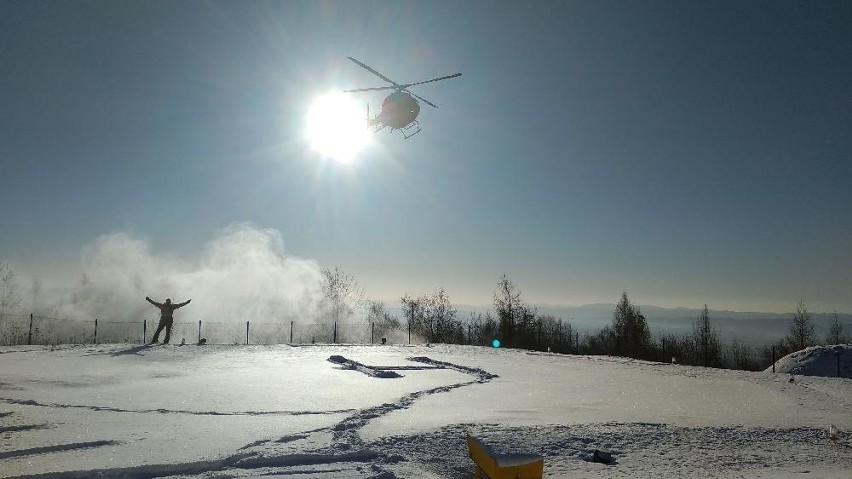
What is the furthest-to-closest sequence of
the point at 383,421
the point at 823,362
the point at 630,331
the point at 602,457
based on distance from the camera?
1. the point at 630,331
2. the point at 823,362
3. the point at 383,421
4. the point at 602,457

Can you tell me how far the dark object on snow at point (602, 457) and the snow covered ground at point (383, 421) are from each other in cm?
8

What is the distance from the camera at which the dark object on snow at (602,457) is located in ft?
22.1

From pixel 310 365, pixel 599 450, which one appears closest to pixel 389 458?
pixel 599 450

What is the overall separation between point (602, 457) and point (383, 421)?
348 centimetres

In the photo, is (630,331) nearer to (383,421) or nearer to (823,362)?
(823,362)

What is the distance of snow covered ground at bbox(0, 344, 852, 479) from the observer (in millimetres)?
6246

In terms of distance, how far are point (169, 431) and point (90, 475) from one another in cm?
170

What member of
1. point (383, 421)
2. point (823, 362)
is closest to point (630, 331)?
point (823, 362)

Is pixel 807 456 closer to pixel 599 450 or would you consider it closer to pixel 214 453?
pixel 599 450

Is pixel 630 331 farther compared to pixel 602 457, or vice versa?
pixel 630 331

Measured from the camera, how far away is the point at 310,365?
16172mm

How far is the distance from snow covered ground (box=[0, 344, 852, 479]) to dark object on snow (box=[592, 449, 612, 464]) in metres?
0.08

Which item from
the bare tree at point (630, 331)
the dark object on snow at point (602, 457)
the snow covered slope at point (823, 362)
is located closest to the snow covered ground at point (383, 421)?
the dark object on snow at point (602, 457)

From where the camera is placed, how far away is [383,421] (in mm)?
8328
